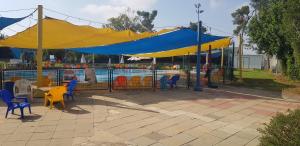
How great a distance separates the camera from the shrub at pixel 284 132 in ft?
11.1

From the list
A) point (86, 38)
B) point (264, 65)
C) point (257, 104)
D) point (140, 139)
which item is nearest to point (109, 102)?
point (86, 38)

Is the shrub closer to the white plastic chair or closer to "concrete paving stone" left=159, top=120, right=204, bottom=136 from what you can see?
"concrete paving stone" left=159, top=120, right=204, bottom=136

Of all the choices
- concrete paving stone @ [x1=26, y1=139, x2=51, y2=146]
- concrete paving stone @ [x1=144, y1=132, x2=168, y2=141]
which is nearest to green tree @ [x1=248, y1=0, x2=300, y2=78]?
concrete paving stone @ [x1=144, y1=132, x2=168, y2=141]

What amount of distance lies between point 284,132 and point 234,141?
8.52ft

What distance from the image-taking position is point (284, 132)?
3.55 meters

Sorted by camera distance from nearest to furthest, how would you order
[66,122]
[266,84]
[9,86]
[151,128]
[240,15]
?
[151,128], [66,122], [9,86], [266,84], [240,15]

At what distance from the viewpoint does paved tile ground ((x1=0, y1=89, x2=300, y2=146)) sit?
5.96 meters

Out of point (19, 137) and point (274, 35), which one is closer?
point (19, 137)

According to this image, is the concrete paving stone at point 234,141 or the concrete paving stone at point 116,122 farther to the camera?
the concrete paving stone at point 116,122

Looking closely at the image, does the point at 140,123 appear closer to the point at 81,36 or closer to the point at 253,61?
the point at 81,36

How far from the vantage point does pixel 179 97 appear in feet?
37.6

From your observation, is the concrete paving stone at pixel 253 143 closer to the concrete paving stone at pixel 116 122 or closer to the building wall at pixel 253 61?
the concrete paving stone at pixel 116 122

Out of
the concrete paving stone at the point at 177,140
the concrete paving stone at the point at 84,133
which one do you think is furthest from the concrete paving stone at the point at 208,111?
the concrete paving stone at the point at 84,133

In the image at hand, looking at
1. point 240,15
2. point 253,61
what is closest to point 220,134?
point 253,61
